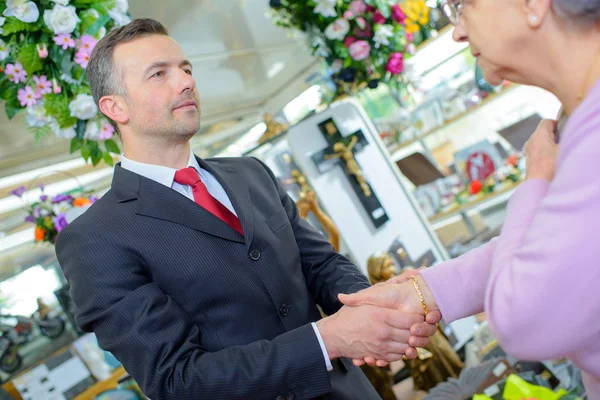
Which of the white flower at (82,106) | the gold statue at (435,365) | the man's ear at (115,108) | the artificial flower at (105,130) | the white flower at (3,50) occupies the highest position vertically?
the white flower at (3,50)

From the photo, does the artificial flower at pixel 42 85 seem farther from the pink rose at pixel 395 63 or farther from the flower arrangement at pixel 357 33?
the pink rose at pixel 395 63

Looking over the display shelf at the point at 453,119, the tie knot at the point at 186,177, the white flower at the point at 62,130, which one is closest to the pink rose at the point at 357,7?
the display shelf at the point at 453,119

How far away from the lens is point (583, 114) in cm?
88

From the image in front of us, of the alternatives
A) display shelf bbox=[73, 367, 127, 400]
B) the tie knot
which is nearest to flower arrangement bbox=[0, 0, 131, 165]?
the tie knot

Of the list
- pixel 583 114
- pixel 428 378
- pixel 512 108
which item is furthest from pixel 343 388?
pixel 512 108

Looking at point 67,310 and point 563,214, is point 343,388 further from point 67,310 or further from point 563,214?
point 67,310

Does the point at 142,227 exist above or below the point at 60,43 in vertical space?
below

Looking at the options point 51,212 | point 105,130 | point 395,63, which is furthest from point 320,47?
point 51,212

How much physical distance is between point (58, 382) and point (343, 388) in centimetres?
213

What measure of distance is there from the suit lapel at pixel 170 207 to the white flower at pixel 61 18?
0.92 metres

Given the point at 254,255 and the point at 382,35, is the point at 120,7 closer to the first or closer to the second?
the point at 254,255

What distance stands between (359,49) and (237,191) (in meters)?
2.23

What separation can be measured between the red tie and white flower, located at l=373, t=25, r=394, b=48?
234 cm

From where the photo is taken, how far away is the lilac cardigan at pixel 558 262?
851mm
